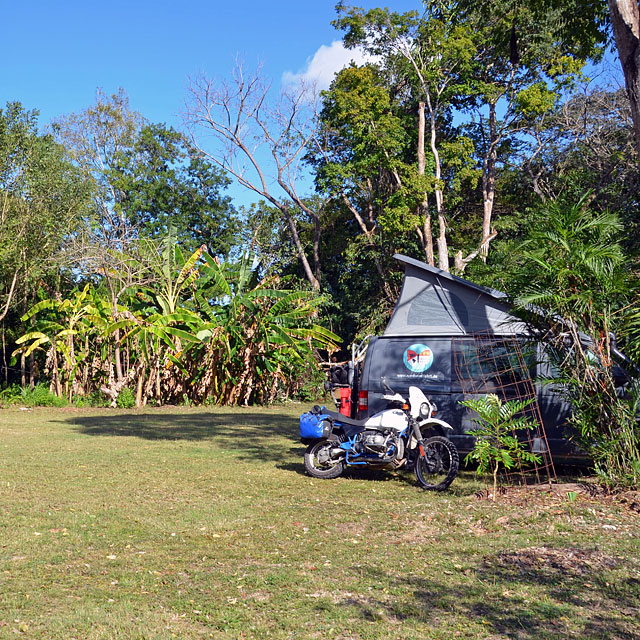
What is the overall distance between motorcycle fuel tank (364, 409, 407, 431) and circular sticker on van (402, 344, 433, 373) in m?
0.80

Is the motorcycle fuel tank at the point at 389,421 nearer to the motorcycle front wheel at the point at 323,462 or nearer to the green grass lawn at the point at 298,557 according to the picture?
the motorcycle front wheel at the point at 323,462

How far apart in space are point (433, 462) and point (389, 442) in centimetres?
62

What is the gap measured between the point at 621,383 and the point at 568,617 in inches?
159

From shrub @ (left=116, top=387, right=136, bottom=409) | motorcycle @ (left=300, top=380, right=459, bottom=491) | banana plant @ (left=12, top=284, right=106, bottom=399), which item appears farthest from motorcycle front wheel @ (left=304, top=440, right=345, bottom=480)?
banana plant @ (left=12, top=284, right=106, bottom=399)

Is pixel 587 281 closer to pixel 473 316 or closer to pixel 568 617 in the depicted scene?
pixel 473 316

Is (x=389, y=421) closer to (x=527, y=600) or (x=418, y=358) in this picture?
(x=418, y=358)

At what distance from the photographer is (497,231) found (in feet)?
87.5

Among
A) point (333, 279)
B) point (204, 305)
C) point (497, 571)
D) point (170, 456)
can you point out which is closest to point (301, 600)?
point (497, 571)

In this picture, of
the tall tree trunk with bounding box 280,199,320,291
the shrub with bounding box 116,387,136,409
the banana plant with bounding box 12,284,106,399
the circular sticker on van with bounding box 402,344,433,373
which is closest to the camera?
the circular sticker on van with bounding box 402,344,433,373

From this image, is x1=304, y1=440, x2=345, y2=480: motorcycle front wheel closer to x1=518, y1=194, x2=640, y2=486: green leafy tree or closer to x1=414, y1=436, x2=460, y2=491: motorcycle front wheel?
A: x1=414, y1=436, x2=460, y2=491: motorcycle front wheel

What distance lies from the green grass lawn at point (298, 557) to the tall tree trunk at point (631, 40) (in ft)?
13.9

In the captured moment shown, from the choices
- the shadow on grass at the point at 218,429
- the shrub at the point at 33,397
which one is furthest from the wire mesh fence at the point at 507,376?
the shrub at the point at 33,397

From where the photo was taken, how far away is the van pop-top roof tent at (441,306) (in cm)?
915

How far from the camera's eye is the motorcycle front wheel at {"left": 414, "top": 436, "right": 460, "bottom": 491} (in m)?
7.93
